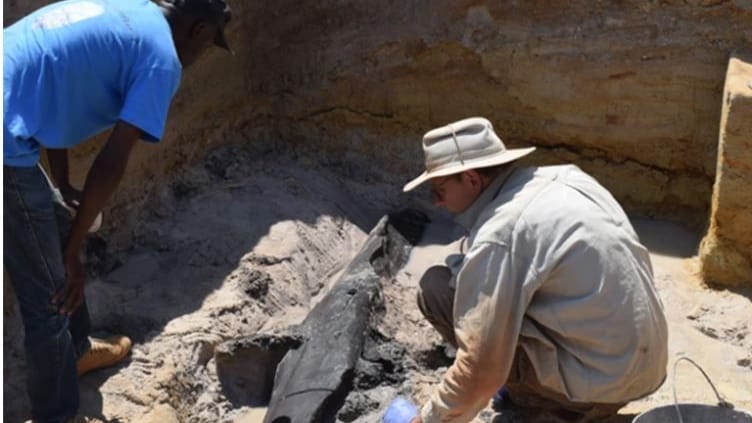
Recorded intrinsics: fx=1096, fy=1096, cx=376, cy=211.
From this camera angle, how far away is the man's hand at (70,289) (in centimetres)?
392

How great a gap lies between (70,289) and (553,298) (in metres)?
1.72

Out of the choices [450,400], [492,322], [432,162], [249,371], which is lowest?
[249,371]

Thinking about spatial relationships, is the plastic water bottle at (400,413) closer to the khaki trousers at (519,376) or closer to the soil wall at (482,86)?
the khaki trousers at (519,376)

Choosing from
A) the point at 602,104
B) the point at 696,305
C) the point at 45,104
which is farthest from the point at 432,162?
the point at 602,104

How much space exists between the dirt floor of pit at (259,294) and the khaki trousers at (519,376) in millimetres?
264

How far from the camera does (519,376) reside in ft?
13.4

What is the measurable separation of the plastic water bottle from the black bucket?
83 centimetres

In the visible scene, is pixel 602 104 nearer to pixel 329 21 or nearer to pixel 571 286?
pixel 329 21

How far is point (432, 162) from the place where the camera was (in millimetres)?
3789

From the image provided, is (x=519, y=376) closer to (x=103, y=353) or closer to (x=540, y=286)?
(x=540, y=286)

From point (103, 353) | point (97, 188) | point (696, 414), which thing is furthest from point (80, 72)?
point (696, 414)

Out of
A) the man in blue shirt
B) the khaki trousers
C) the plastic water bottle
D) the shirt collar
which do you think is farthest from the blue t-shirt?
the plastic water bottle

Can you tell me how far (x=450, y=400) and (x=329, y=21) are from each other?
381 cm

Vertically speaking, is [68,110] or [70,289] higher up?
[68,110]
